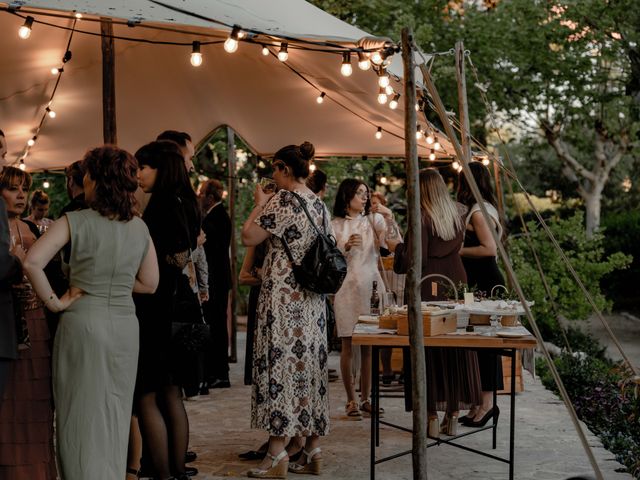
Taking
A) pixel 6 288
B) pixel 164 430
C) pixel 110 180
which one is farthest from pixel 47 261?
pixel 164 430

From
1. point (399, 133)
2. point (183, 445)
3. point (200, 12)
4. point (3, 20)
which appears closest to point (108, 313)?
point (183, 445)

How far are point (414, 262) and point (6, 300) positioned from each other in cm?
182

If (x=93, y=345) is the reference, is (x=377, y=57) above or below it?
above

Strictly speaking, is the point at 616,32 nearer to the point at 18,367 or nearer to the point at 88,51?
the point at 88,51

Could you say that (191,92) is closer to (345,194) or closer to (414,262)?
(345,194)

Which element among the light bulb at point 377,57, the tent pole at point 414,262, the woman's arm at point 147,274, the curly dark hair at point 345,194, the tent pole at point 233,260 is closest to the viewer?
the woman's arm at point 147,274

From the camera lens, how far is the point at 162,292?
475 cm

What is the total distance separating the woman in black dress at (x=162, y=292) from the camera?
4746 millimetres

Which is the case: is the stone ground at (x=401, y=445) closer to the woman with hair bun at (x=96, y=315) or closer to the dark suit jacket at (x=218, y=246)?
the dark suit jacket at (x=218, y=246)

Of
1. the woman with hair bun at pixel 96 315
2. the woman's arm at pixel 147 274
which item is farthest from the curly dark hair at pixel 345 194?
the woman with hair bun at pixel 96 315

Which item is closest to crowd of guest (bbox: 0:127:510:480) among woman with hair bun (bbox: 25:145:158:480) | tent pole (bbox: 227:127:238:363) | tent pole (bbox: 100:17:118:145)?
woman with hair bun (bbox: 25:145:158:480)

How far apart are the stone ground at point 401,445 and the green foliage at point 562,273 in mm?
4315

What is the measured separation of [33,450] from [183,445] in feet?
3.12

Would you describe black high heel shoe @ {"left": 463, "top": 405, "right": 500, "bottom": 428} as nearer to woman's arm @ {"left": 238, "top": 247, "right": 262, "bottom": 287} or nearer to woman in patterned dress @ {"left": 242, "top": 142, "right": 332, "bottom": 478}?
woman in patterned dress @ {"left": 242, "top": 142, "right": 332, "bottom": 478}
